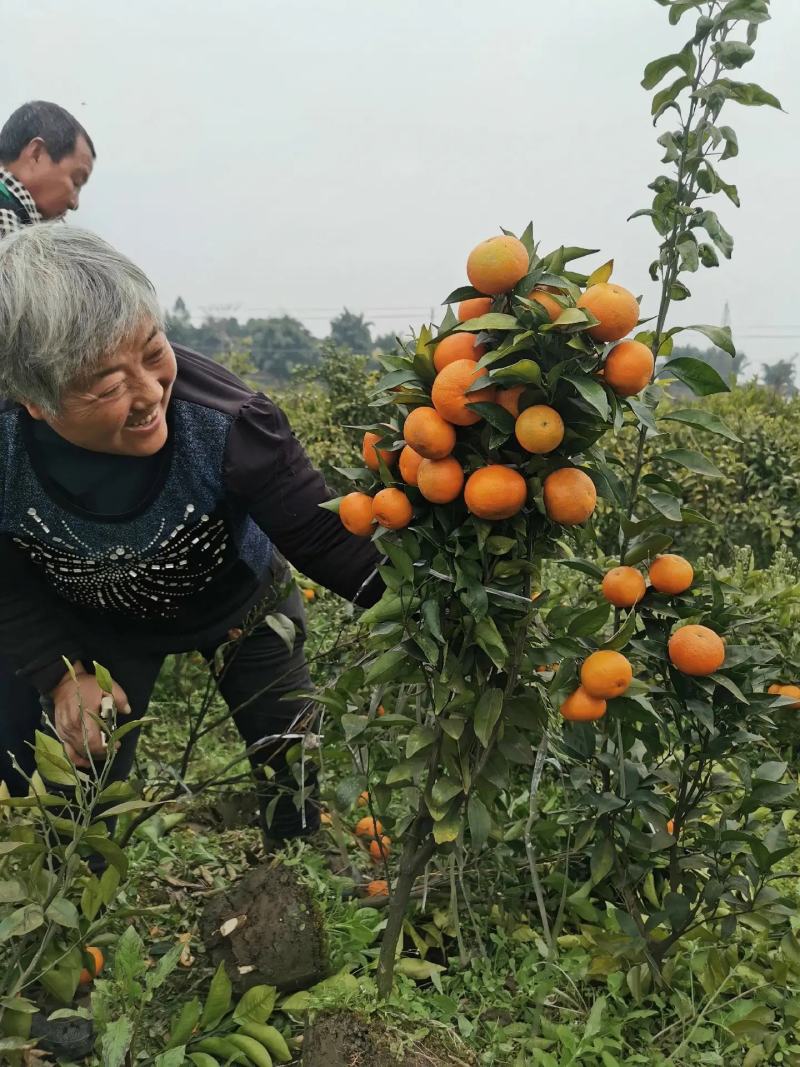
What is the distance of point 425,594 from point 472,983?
0.80m

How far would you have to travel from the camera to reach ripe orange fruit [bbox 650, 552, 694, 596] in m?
1.20

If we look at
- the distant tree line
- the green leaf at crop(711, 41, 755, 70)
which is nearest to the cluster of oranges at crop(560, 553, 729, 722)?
the green leaf at crop(711, 41, 755, 70)

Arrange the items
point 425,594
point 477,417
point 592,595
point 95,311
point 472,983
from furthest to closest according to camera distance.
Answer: point 592,595
point 472,983
point 95,311
point 425,594
point 477,417

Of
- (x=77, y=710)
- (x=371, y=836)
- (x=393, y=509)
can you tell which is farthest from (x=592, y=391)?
(x=371, y=836)

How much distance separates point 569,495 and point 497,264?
272 mm

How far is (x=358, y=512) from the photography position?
1223 millimetres

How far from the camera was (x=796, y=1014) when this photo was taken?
1.39m

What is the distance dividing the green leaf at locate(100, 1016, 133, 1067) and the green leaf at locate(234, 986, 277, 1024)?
276 millimetres

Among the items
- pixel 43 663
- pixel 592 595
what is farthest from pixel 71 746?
pixel 592 595

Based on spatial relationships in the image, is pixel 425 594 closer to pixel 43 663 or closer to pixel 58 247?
pixel 58 247

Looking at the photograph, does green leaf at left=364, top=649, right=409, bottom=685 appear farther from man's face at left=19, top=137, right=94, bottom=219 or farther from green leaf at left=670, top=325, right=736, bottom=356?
man's face at left=19, top=137, right=94, bottom=219

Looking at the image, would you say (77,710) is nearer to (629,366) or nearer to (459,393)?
(459,393)

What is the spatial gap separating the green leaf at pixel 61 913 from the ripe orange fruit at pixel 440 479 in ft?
2.43

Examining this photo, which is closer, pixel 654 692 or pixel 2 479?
pixel 654 692
